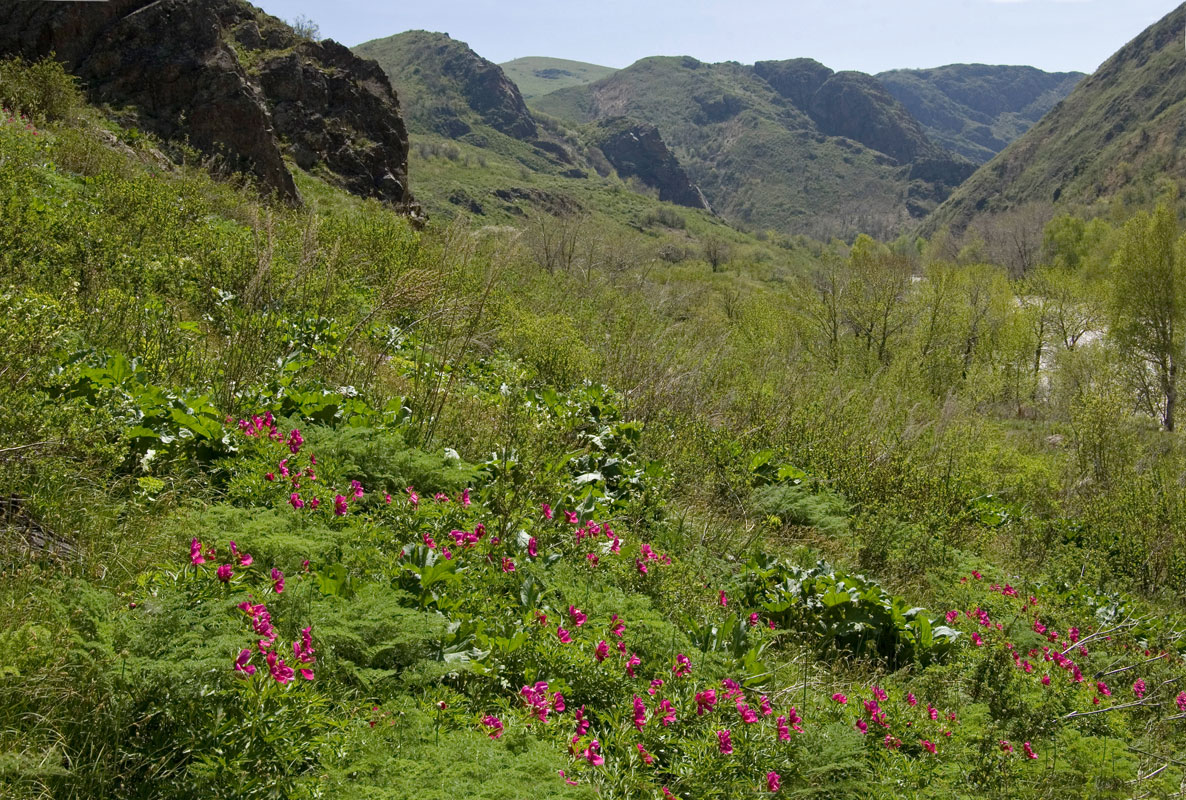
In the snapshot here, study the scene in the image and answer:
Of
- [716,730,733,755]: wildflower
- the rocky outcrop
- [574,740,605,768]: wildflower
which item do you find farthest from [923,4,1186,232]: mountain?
[574,740,605,768]: wildflower

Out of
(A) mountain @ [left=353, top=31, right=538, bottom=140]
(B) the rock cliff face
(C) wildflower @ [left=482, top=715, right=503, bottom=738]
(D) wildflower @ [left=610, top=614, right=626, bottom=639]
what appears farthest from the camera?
(A) mountain @ [left=353, top=31, right=538, bottom=140]

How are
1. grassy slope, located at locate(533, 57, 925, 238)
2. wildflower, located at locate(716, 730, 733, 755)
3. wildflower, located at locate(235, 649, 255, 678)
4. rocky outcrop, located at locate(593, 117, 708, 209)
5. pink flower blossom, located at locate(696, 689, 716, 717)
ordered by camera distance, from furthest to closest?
rocky outcrop, located at locate(593, 117, 708, 209)
grassy slope, located at locate(533, 57, 925, 238)
pink flower blossom, located at locate(696, 689, 716, 717)
wildflower, located at locate(716, 730, 733, 755)
wildflower, located at locate(235, 649, 255, 678)

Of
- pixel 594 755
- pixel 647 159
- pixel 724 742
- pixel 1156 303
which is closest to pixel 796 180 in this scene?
pixel 647 159

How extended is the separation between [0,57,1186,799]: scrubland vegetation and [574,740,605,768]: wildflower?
11 millimetres

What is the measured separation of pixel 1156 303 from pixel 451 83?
123876 mm

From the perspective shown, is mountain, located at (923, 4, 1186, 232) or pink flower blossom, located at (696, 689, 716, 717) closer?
pink flower blossom, located at (696, 689, 716, 717)

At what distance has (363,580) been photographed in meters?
2.75

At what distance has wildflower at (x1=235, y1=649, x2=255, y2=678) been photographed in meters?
1.91

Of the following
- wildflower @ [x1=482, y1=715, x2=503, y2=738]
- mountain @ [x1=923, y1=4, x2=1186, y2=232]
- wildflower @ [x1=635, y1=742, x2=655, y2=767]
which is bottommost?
wildflower @ [x1=635, y1=742, x2=655, y2=767]

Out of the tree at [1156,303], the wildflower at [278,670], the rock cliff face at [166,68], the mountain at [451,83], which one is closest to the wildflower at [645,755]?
the wildflower at [278,670]

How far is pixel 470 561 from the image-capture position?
126 inches

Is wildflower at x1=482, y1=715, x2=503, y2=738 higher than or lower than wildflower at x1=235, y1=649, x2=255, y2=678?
lower

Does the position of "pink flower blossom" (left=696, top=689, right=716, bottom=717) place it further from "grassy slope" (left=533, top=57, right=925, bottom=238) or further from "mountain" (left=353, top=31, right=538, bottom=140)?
"grassy slope" (left=533, top=57, right=925, bottom=238)

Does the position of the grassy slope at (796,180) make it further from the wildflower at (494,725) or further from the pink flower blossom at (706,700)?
the wildflower at (494,725)
